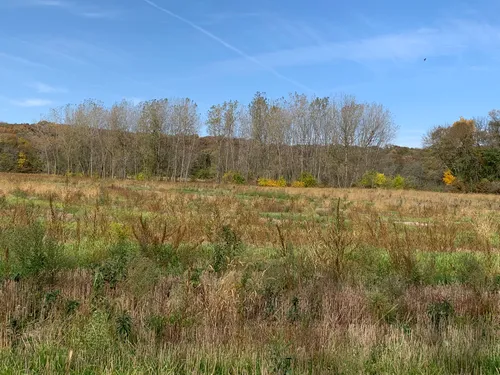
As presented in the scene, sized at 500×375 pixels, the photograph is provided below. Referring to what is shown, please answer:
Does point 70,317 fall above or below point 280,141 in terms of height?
below

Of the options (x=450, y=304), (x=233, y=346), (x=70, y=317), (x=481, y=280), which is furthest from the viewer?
(x=481, y=280)

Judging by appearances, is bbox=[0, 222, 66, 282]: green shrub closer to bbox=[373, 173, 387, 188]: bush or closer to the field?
the field

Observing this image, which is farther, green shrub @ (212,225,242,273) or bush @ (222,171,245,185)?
bush @ (222,171,245,185)

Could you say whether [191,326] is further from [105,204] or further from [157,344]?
[105,204]

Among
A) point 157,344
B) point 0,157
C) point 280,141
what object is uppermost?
point 280,141

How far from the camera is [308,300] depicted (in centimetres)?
511

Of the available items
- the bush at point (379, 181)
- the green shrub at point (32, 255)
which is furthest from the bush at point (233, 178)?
the green shrub at point (32, 255)

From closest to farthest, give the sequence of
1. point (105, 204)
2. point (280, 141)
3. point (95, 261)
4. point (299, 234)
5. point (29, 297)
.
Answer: point (29, 297) < point (95, 261) < point (299, 234) < point (105, 204) < point (280, 141)

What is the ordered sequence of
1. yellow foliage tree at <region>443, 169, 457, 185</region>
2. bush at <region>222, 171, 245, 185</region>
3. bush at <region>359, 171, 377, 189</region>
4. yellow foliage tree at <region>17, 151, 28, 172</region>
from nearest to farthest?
bush at <region>222, 171, 245, 185</region> < bush at <region>359, 171, 377, 189</region> < yellow foliage tree at <region>443, 169, 457, 185</region> < yellow foliage tree at <region>17, 151, 28, 172</region>

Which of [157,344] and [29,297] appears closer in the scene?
[157,344]

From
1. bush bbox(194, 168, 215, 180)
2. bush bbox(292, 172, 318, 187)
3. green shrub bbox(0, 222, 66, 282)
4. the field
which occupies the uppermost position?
bush bbox(194, 168, 215, 180)

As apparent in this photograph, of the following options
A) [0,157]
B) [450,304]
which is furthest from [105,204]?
[0,157]

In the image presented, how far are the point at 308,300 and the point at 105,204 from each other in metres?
12.8

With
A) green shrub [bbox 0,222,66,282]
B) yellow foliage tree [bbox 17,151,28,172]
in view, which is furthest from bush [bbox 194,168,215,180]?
green shrub [bbox 0,222,66,282]
